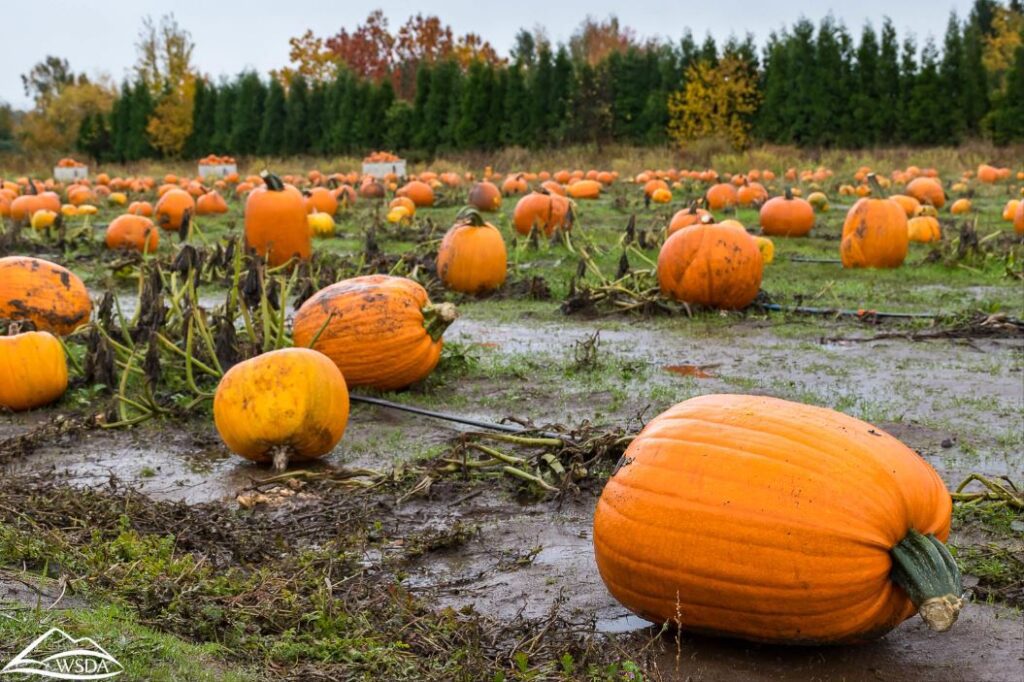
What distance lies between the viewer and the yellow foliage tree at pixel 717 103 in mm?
31141

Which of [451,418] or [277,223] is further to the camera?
[277,223]

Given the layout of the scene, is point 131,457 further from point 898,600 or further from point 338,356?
point 898,600

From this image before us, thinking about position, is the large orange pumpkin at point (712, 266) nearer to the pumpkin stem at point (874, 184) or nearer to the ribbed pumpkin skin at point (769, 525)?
the pumpkin stem at point (874, 184)

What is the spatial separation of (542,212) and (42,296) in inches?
231

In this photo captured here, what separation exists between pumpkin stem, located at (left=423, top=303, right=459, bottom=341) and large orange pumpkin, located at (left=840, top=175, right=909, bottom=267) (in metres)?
5.20

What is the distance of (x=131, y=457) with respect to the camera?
470 cm

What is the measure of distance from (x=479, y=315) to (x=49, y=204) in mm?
8727

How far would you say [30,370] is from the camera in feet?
17.6

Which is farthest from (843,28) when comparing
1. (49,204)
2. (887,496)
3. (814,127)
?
(887,496)

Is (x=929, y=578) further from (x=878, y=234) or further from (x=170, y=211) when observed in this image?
(x=170, y=211)

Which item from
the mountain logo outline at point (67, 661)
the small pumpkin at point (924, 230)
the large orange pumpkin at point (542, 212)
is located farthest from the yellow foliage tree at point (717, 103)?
the mountain logo outline at point (67, 661)

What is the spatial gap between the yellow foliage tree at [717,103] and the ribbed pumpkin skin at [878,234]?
2134cm

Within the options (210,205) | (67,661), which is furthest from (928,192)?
(67,661)

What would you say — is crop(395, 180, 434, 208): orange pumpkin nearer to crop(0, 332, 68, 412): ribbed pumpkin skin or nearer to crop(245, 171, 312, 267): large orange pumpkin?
crop(245, 171, 312, 267): large orange pumpkin
